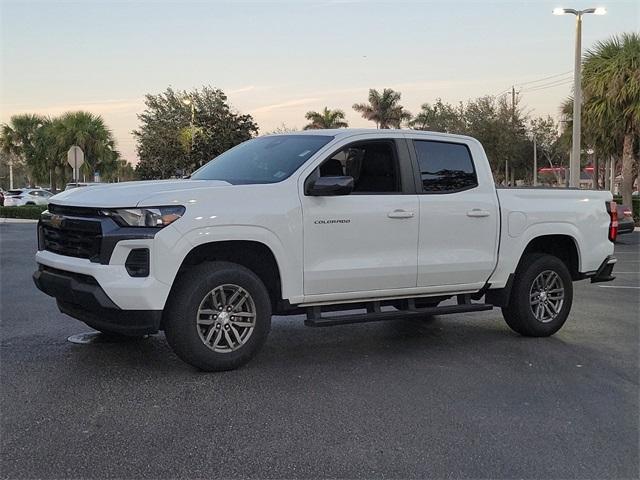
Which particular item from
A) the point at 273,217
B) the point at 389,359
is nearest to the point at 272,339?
the point at 389,359

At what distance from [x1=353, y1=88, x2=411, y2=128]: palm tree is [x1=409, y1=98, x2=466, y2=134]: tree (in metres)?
2.65

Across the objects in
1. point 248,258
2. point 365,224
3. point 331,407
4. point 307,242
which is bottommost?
point 331,407

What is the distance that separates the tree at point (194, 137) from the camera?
3778 centimetres

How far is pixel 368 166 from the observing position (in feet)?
20.5

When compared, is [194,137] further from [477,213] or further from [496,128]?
[477,213]

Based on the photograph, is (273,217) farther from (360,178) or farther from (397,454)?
(397,454)

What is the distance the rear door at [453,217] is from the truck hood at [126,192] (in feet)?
6.45

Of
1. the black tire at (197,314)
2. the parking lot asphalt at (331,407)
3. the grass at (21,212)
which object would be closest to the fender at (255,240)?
the black tire at (197,314)

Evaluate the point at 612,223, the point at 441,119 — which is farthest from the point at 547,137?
the point at 612,223

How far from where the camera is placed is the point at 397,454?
156 inches

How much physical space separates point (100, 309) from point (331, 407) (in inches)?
74.0

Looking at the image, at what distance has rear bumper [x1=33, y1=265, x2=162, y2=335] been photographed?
16.5 feet

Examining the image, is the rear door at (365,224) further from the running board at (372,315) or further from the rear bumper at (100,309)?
the rear bumper at (100,309)

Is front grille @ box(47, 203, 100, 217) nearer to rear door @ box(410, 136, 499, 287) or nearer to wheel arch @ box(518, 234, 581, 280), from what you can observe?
rear door @ box(410, 136, 499, 287)
